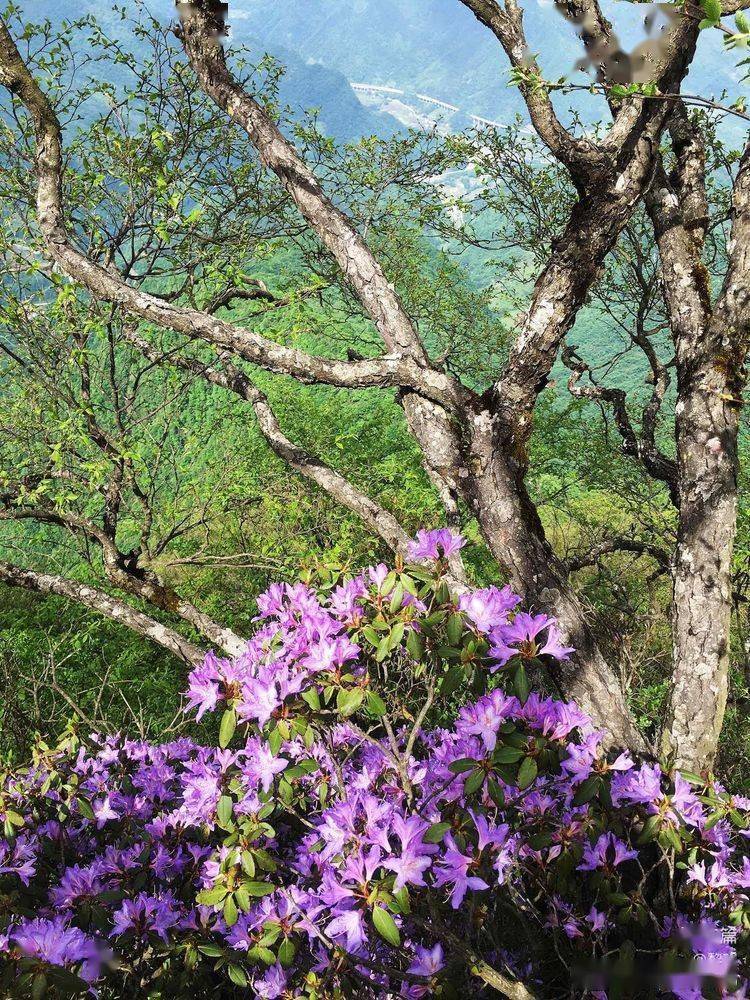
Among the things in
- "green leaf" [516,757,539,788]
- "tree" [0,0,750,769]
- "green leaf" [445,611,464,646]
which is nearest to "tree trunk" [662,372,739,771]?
"tree" [0,0,750,769]

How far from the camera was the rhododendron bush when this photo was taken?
4.40ft

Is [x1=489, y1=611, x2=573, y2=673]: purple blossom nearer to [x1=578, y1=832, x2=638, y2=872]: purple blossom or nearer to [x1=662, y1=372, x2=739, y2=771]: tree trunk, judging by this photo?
[x1=578, y1=832, x2=638, y2=872]: purple blossom

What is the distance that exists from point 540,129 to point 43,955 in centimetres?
299

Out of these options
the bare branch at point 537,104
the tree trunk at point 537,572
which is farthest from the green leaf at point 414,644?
the bare branch at point 537,104

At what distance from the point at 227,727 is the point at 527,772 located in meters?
0.62

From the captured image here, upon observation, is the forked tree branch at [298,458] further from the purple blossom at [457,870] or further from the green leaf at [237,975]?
the green leaf at [237,975]

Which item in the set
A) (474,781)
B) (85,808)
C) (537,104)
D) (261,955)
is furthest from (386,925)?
(537,104)

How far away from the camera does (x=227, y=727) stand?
139 cm

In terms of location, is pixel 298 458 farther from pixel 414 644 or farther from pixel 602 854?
pixel 602 854

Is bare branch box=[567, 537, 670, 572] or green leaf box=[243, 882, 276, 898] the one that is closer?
green leaf box=[243, 882, 276, 898]

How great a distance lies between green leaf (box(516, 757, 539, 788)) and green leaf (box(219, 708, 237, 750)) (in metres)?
0.60

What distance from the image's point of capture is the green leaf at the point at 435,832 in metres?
1.28

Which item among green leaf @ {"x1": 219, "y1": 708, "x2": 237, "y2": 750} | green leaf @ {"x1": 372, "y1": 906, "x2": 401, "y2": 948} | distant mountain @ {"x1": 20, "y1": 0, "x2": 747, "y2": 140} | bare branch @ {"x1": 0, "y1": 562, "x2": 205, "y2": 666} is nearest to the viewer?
green leaf @ {"x1": 372, "y1": 906, "x2": 401, "y2": 948}

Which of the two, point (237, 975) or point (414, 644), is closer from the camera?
point (414, 644)
